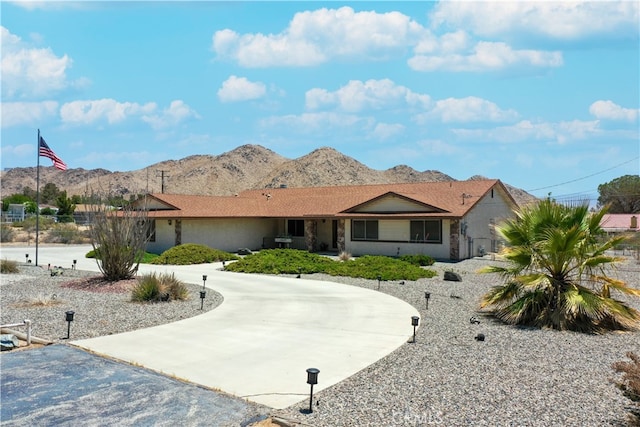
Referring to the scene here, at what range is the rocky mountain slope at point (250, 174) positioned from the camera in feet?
340

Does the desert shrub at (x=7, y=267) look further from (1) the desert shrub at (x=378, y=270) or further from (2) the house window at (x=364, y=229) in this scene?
(2) the house window at (x=364, y=229)

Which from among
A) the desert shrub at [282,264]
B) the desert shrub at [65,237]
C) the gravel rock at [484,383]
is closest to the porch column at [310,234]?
the desert shrub at [282,264]

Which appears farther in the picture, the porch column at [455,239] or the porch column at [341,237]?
the porch column at [341,237]

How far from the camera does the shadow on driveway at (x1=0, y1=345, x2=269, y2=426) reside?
6512 mm

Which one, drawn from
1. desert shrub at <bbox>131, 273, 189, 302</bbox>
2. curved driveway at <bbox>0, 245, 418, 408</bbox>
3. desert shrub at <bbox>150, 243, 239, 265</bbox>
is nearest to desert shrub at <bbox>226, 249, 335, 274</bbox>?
desert shrub at <bbox>150, 243, 239, 265</bbox>

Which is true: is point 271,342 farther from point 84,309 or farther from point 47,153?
point 47,153

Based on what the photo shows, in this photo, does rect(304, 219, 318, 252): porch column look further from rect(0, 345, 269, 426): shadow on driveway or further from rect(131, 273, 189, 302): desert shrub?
rect(0, 345, 269, 426): shadow on driveway

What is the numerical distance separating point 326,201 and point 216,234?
778 centimetres

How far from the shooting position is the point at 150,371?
8.48 meters

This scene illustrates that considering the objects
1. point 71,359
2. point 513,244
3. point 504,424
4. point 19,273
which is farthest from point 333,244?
point 504,424

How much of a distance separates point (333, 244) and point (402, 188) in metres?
6.08

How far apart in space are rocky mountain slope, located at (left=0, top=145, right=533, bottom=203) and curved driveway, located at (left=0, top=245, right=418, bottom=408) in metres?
84.3

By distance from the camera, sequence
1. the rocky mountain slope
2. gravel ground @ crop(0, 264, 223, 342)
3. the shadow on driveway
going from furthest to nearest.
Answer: the rocky mountain slope → gravel ground @ crop(0, 264, 223, 342) → the shadow on driveway

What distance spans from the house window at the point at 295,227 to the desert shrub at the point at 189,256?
833 centimetres
